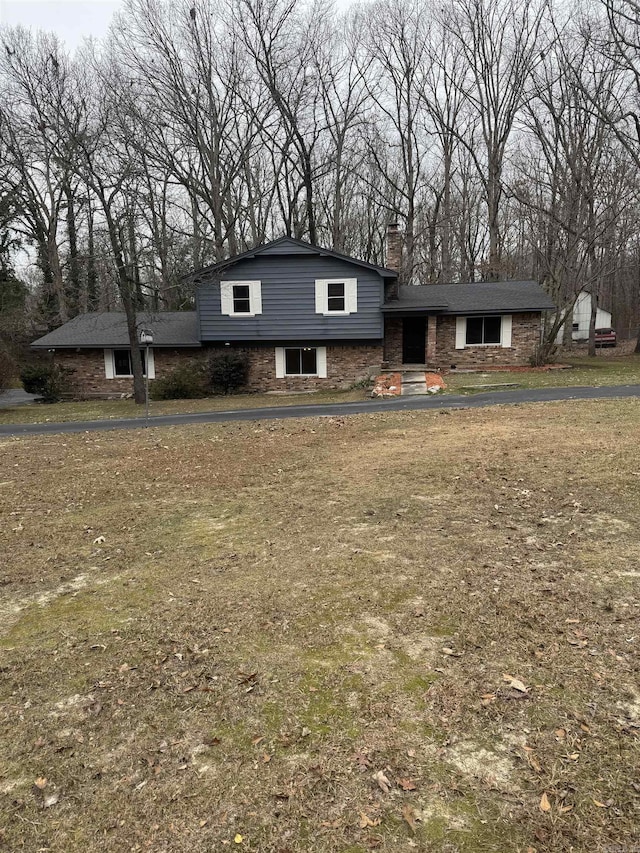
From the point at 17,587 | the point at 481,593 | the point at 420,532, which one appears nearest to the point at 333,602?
the point at 481,593

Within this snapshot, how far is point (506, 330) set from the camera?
21.8m

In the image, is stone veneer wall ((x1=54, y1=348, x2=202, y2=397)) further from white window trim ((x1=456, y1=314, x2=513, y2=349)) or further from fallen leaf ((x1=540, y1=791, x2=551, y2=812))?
fallen leaf ((x1=540, y1=791, x2=551, y2=812))

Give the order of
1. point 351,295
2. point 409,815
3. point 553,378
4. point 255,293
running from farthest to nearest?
point 255,293
point 351,295
point 553,378
point 409,815

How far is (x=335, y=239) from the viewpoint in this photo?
1324 inches

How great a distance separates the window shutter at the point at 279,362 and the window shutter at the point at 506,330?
358 inches

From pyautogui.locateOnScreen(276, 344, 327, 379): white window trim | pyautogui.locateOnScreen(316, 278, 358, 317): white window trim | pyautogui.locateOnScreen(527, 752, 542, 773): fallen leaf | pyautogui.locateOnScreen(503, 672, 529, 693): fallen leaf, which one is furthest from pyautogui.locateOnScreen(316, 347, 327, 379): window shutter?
pyautogui.locateOnScreen(527, 752, 542, 773): fallen leaf

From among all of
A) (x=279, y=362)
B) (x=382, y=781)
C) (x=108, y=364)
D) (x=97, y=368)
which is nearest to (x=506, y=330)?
(x=279, y=362)

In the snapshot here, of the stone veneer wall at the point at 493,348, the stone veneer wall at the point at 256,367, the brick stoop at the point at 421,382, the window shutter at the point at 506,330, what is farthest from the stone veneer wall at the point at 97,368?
the window shutter at the point at 506,330

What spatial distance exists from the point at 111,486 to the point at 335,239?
1159 inches

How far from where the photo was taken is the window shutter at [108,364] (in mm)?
22547

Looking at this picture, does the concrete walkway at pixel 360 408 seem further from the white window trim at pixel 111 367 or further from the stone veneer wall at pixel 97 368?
the white window trim at pixel 111 367

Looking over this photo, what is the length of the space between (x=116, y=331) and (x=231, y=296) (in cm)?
561

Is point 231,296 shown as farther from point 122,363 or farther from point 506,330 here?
point 506,330

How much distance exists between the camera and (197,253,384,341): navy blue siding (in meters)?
21.1
